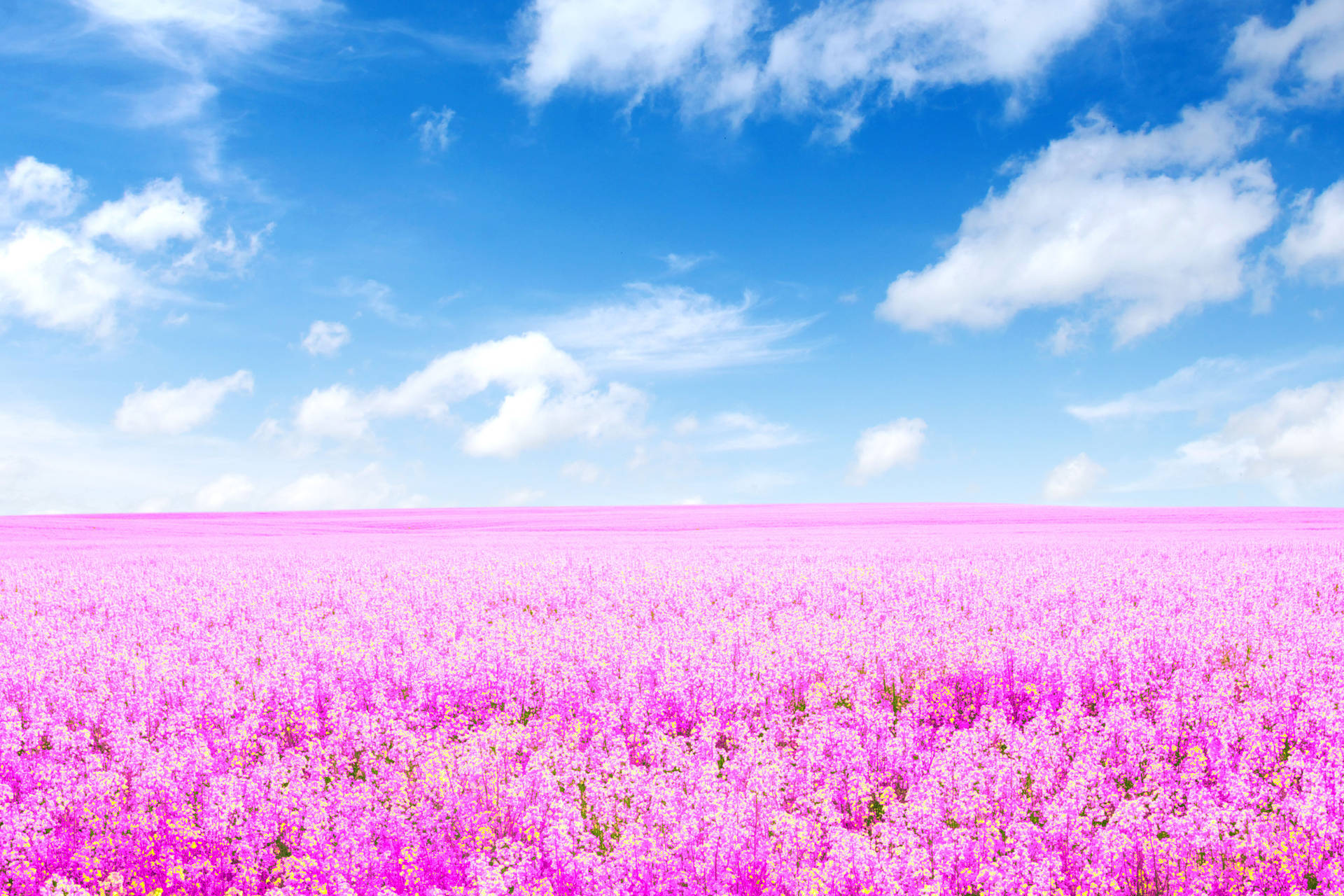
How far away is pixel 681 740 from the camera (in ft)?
15.4

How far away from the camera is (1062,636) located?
6824mm

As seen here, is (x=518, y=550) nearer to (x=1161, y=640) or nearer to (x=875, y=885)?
(x=1161, y=640)

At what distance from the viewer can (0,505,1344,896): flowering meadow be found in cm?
362

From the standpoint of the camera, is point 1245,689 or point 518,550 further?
point 518,550

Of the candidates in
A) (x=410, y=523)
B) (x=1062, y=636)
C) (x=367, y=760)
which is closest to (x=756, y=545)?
(x=1062, y=636)

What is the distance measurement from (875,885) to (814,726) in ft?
5.27

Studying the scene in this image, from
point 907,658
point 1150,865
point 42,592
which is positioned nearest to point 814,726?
point 907,658

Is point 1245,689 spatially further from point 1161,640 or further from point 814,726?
point 814,726

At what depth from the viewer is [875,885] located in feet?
11.1

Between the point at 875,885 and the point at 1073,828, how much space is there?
1098 mm

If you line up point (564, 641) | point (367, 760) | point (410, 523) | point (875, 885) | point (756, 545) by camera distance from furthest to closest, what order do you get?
point (410, 523) → point (756, 545) → point (564, 641) → point (367, 760) → point (875, 885)

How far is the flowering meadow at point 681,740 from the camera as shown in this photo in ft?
11.9

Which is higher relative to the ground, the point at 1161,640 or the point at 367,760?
the point at 1161,640

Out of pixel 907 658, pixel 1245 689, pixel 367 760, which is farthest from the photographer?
pixel 907 658
